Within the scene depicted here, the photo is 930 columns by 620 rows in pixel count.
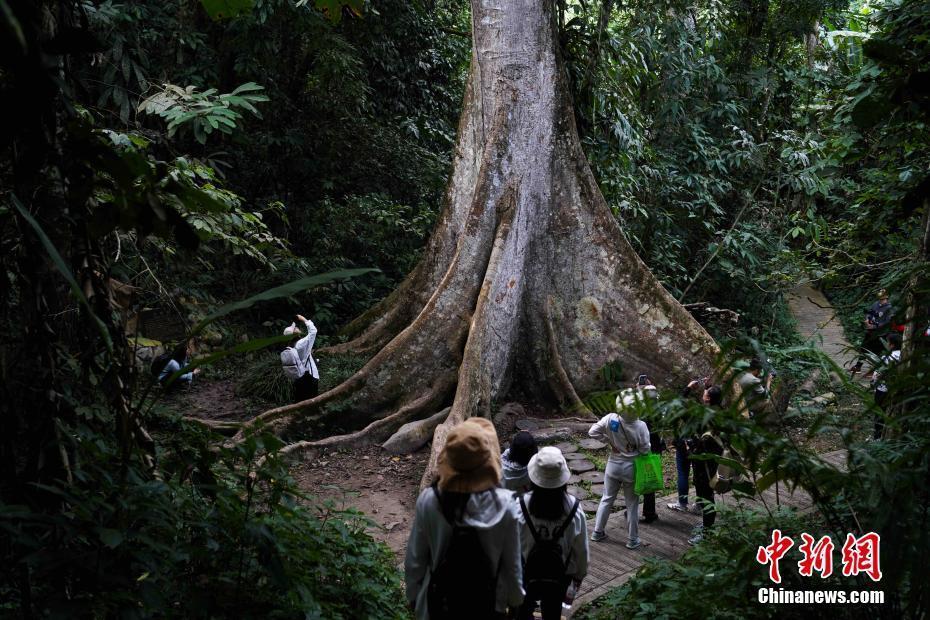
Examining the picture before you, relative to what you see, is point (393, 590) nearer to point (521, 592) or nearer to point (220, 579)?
point (521, 592)

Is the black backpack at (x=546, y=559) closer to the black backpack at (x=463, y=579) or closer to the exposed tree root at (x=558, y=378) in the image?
the black backpack at (x=463, y=579)

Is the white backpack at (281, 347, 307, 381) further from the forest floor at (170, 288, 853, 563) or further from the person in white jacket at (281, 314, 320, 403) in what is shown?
the forest floor at (170, 288, 853, 563)

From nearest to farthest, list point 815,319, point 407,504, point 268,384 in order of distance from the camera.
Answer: point 407,504 < point 268,384 < point 815,319

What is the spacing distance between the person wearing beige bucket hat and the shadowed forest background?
1.50 ft

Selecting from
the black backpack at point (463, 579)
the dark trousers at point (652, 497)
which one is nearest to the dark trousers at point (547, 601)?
the black backpack at point (463, 579)

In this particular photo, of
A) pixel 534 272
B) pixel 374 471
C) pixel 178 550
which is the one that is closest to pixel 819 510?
pixel 178 550

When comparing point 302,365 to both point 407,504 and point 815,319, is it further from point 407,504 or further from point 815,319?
point 815,319

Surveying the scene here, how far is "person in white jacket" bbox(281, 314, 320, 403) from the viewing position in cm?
793

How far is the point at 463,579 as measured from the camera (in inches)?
114

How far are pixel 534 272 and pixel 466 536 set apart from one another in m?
6.09

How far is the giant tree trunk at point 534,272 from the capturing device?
8164mm

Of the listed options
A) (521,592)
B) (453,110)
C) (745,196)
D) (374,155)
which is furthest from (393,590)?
(745,196)

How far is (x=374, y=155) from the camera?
41.3 ft

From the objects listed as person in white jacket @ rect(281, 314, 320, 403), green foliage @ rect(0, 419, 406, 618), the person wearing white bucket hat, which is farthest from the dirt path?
green foliage @ rect(0, 419, 406, 618)
